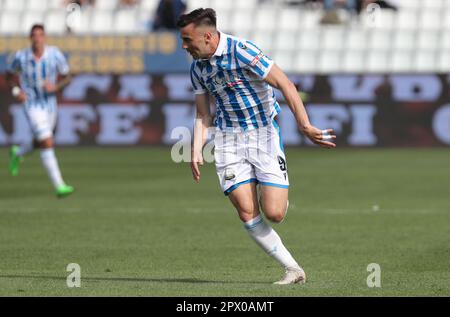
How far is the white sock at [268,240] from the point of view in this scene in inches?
330

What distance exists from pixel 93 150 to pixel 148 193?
879cm

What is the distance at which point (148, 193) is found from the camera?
16.5 metres

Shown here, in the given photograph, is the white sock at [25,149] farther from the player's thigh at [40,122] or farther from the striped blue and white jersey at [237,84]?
the striped blue and white jersey at [237,84]

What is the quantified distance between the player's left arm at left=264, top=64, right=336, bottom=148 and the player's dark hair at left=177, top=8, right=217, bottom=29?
1.88 ft

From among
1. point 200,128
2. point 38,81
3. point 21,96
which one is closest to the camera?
point 200,128

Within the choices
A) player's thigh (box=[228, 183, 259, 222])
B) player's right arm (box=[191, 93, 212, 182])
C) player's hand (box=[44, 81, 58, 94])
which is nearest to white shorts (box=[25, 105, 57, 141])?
player's hand (box=[44, 81, 58, 94])

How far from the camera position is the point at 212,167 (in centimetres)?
2147

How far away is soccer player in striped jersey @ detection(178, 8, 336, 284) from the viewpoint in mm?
8211

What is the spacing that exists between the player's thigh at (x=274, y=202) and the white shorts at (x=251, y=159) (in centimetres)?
4

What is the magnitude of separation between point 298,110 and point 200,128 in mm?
963

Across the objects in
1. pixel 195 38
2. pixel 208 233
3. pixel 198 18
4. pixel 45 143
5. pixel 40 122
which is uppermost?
pixel 198 18

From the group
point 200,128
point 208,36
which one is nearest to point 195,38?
point 208,36

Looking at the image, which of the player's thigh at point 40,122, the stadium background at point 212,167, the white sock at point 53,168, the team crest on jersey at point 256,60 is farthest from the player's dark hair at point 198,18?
the player's thigh at point 40,122

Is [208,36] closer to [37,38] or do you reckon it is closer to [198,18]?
[198,18]
